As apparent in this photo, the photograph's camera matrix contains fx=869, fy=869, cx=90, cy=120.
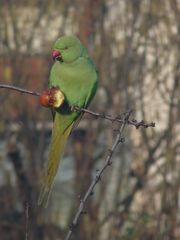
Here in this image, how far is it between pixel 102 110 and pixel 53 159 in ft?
16.4

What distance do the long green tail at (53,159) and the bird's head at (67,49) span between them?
219 millimetres

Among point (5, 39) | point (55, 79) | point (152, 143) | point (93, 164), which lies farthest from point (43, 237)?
point (55, 79)

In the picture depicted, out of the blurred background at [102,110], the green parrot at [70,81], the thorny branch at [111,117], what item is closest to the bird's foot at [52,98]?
the green parrot at [70,81]

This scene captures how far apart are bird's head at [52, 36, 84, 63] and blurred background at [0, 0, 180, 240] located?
179 inches

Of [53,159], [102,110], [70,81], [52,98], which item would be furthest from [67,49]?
[102,110]

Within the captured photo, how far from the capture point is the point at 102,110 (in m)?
7.99

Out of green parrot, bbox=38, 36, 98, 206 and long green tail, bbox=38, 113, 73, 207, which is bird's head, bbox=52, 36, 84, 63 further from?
long green tail, bbox=38, 113, 73, 207

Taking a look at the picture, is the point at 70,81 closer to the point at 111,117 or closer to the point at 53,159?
the point at 53,159

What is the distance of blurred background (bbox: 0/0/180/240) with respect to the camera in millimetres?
7961

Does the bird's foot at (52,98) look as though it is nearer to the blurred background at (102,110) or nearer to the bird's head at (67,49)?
the bird's head at (67,49)

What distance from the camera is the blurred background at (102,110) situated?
26.1 ft

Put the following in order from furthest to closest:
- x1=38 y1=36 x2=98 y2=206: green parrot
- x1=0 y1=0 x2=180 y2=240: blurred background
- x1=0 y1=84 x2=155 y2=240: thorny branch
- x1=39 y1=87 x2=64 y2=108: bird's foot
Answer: x1=0 y1=0 x2=180 y2=240: blurred background
x1=38 y1=36 x2=98 y2=206: green parrot
x1=39 y1=87 x2=64 y2=108: bird's foot
x1=0 y1=84 x2=155 y2=240: thorny branch

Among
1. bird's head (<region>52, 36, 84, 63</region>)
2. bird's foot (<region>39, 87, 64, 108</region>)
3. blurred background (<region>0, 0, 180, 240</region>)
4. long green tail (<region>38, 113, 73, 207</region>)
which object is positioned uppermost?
bird's head (<region>52, 36, 84, 63</region>)

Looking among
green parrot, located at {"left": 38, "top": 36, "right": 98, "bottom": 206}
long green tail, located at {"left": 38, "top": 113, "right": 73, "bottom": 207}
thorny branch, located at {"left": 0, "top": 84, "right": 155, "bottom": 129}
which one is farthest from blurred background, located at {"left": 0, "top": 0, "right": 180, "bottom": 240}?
thorny branch, located at {"left": 0, "top": 84, "right": 155, "bottom": 129}
